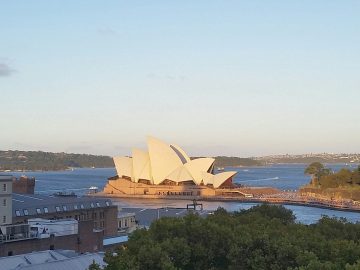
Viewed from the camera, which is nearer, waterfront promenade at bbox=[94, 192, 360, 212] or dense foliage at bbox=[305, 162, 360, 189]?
waterfront promenade at bbox=[94, 192, 360, 212]

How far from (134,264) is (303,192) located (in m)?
80.9

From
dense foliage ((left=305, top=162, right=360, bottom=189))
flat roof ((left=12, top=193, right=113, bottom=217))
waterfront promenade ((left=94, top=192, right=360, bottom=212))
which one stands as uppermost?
dense foliage ((left=305, top=162, right=360, bottom=189))

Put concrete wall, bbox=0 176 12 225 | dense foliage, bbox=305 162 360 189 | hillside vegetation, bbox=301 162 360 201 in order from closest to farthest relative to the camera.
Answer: concrete wall, bbox=0 176 12 225 → hillside vegetation, bbox=301 162 360 201 → dense foliage, bbox=305 162 360 189

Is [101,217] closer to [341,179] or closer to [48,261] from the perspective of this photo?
[48,261]

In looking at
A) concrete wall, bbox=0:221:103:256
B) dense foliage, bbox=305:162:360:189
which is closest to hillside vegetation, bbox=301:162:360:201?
dense foliage, bbox=305:162:360:189

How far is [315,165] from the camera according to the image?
4166 inches

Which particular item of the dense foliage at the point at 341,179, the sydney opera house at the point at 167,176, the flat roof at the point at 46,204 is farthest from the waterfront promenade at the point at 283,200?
the flat roof at the point at 46,204

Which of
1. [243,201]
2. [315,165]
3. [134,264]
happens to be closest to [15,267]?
[134,264]

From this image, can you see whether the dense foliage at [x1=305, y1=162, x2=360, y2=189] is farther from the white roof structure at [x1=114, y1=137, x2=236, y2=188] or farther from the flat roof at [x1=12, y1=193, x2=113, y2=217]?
the flat roof at [x1=12, y1=193, x2=113, y2=217]

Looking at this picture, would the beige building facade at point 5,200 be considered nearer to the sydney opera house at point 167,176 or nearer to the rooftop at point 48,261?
the rooftop at point 48,261

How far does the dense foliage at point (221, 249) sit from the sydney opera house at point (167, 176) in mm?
71170

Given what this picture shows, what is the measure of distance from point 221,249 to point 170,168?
7545 cm

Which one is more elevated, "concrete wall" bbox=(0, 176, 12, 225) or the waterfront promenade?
"concrete wall" bbox=(0, 176, 12, 225)

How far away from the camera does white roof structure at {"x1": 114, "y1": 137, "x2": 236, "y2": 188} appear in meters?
95.4
